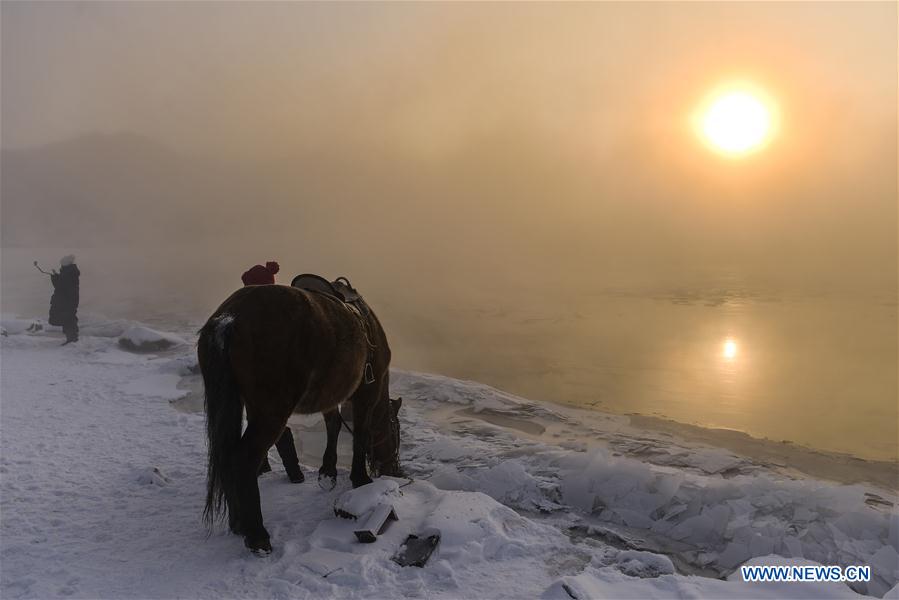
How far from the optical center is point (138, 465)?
5453 mm

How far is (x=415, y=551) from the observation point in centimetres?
372

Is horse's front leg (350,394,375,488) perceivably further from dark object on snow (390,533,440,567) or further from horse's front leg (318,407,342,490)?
dark object on snow (390,533,440,567)

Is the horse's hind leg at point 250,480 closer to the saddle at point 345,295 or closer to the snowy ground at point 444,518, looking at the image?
the snowy ground at point 444,518

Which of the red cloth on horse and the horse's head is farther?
the red cloth on horse

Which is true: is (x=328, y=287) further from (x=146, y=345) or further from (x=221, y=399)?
(x=146, y=345)

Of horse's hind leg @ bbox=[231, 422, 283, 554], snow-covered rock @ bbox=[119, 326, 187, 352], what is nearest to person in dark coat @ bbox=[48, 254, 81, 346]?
snow-covered rock @ bbox=[119, 326, 187, 352]

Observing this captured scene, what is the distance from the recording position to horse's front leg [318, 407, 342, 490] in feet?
16.6

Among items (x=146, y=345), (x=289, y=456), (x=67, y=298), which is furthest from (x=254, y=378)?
(x=67, y=298)

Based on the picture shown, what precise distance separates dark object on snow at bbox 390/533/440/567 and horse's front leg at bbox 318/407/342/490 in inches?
56.3

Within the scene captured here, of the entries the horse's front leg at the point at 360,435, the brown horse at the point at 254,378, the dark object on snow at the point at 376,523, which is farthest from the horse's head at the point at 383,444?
the dark object on snow at the point at 376,523

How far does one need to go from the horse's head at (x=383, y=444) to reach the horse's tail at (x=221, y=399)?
1859 millimetres

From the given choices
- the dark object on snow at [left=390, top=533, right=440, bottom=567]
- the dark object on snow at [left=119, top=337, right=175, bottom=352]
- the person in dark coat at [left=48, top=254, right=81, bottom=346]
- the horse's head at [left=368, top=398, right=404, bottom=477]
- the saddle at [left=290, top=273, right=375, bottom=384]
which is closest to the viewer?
the dark object on snow at [left=390, top=533, right=440, bottom=567]

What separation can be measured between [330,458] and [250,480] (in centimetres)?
148

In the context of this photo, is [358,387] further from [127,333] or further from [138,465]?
[127,333]
